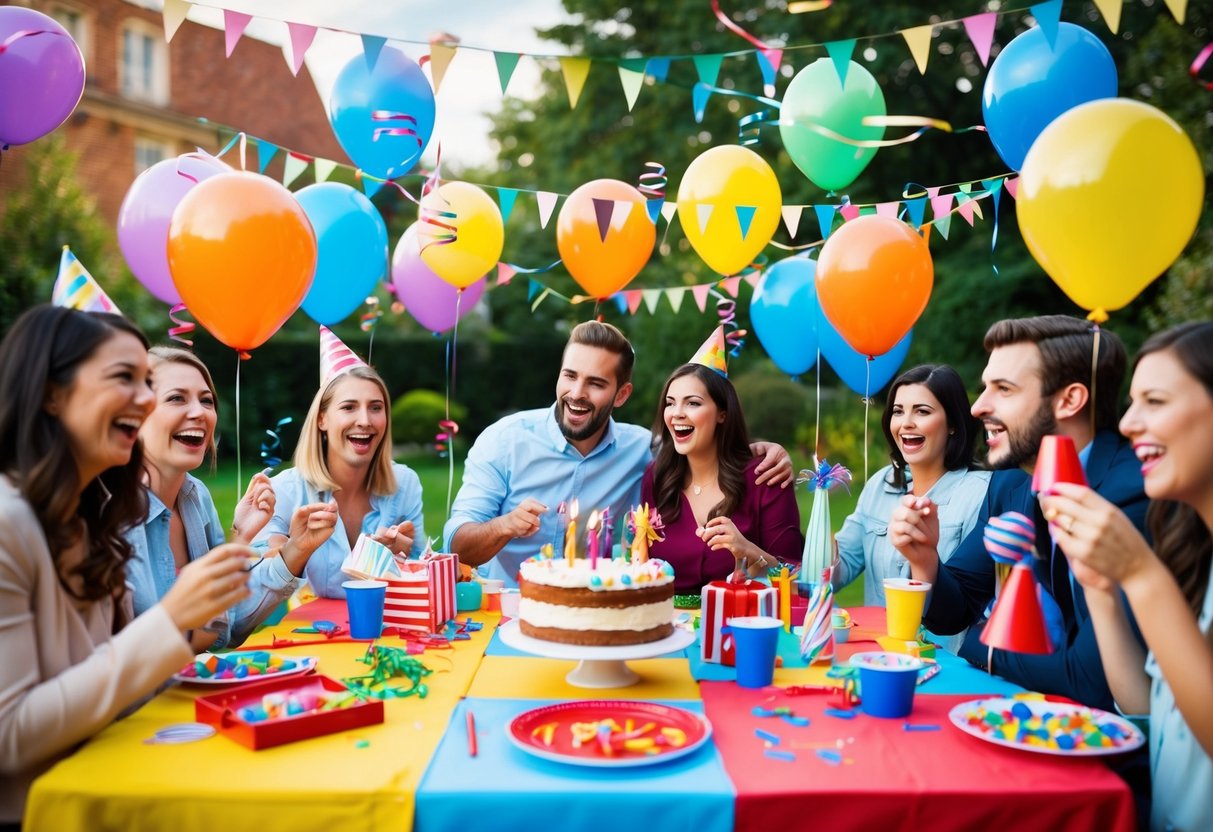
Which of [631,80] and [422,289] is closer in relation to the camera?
[631,80]

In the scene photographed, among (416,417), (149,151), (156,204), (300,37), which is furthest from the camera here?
(149,151)

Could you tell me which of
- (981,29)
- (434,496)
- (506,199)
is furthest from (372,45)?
(434,496)

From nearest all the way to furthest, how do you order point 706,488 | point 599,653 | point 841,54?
1. point 599,653
2. point 841,54
3. point 706,488

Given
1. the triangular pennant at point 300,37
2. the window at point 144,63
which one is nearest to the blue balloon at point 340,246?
the triangular pennant at point 300,37

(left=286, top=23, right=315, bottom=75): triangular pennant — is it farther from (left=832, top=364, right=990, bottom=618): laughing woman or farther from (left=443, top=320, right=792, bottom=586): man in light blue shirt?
(left=832, top=364, right=990, bottom=618): laughing woman

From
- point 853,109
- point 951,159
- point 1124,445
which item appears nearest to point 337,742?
point 1124,445

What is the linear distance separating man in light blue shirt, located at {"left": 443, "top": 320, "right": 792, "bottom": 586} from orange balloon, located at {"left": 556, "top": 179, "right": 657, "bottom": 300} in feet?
1.52

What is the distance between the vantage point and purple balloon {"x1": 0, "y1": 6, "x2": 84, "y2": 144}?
4254 mm

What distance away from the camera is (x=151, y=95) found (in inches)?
870

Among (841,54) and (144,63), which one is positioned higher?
(144,63)

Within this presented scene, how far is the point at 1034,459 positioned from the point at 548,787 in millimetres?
2187

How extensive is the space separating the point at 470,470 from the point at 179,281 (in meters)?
1.88

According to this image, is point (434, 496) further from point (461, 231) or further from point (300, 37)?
point (300, 37)

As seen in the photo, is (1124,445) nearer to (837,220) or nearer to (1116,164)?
(1116,164)
